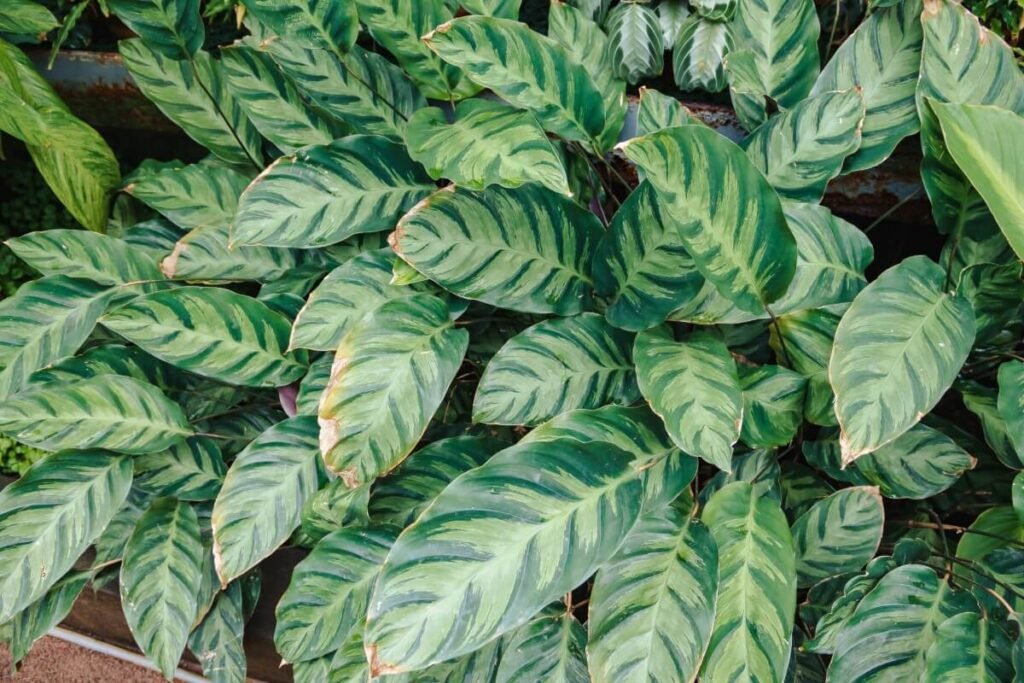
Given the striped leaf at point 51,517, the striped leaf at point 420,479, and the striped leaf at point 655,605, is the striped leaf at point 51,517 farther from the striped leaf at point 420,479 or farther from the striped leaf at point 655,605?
the striped leaf at point 655,605

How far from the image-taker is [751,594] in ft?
2.70

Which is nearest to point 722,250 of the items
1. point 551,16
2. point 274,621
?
point 551,16

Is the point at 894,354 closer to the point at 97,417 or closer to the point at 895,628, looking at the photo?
the point at 895,628

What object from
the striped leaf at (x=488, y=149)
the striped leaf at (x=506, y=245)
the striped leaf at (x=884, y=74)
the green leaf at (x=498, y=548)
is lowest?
the green leaf at (x=498, y=548)

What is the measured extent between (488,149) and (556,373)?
31 centimetres

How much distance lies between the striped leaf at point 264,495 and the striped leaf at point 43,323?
37 centimetres

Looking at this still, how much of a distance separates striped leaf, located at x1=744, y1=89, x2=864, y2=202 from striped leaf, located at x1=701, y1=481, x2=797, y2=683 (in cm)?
45

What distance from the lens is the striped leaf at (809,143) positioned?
0.98 metres

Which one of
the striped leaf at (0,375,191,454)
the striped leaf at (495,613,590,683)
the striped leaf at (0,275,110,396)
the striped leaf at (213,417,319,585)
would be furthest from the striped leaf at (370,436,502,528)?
the striped leaf at (0,275,110,396)

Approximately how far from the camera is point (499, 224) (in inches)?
39.4

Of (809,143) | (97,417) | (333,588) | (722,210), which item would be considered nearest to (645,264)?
(722,210)

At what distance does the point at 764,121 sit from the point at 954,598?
714 millimetres

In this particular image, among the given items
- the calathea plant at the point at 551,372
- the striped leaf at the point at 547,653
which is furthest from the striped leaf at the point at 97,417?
the striped leaf at the point at 547,653

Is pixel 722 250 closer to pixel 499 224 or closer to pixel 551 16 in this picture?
pixel 499 224
